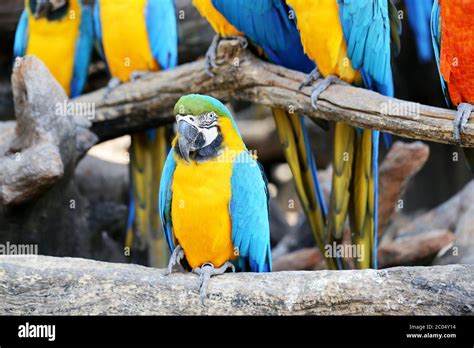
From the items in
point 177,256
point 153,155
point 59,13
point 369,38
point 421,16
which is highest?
point 59,13

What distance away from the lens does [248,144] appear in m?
5.12

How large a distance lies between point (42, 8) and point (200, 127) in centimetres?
169

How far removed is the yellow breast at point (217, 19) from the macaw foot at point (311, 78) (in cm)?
42

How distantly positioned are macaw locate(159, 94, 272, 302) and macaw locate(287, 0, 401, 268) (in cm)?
60

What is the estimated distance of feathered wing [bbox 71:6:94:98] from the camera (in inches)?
158

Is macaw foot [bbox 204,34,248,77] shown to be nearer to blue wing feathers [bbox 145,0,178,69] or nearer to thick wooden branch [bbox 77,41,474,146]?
thick wooden branch [bbox 77,41,474,146]

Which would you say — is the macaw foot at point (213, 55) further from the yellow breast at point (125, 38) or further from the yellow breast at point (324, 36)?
the yellow breast at point (125, 38)

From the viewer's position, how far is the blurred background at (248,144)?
3693mm

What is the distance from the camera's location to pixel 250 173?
2559mm

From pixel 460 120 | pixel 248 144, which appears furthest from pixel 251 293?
pixel 248 144

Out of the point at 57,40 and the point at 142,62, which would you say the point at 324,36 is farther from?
the point at 57,40

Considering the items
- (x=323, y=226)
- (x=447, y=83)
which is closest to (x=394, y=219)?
(x=323, y=226)

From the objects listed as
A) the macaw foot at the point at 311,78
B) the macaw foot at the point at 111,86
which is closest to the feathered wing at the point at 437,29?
the macaw foot at the point at 311,78

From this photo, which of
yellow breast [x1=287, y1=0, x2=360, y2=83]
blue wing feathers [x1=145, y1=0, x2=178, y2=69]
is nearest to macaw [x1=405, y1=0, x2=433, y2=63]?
yellow breast [x1=287, y1=0, x2=360, y2=83]
